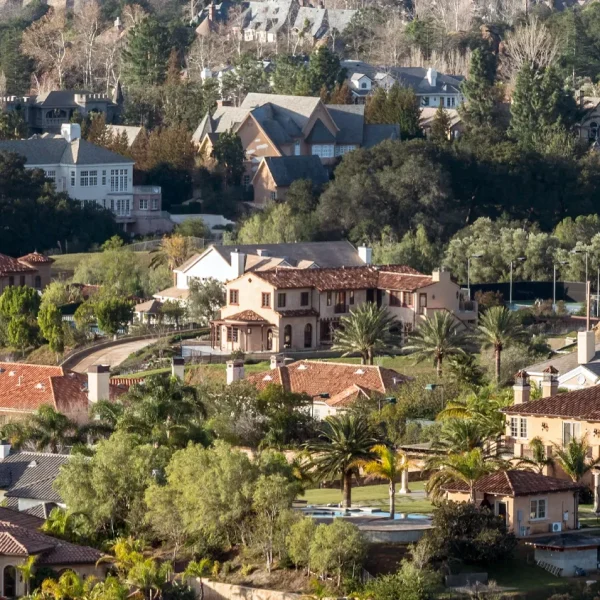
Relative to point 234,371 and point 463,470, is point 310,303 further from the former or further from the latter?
point 463,470

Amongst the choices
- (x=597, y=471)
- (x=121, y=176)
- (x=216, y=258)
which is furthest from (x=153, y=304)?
(x=597, y=471)

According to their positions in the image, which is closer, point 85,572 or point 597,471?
point 85,572

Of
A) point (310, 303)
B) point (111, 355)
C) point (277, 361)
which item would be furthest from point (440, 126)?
point (277, 361)

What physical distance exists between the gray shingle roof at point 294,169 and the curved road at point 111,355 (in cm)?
3081

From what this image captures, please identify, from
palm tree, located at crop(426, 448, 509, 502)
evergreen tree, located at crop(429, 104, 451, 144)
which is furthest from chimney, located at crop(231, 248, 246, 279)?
palm tree, located at crop(426, 448, 509, 502)

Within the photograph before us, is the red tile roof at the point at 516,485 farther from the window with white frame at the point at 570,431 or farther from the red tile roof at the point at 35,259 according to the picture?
the red tile roof at the point at 35,259

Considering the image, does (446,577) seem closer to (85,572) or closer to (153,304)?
(85,572)

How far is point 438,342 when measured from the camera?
3184 inches

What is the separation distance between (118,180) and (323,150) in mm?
12814

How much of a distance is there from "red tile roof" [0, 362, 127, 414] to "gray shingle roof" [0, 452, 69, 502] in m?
10.1

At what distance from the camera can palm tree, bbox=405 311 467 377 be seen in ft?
265

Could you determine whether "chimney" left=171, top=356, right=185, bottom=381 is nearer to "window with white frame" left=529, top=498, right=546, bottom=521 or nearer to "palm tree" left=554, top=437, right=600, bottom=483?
"palm tree" left=554, top=437, right=600, bottom=483

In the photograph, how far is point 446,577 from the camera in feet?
175

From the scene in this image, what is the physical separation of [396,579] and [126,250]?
192 feet
